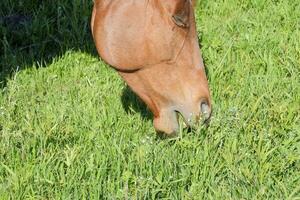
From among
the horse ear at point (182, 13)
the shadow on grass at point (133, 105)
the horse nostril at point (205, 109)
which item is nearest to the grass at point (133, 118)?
the shadow on grass at point (133, 105)

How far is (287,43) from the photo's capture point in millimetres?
4453

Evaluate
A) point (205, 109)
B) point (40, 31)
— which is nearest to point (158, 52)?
point (205, 109)

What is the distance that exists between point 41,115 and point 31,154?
509 mm

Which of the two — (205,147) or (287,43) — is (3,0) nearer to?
(287,43)

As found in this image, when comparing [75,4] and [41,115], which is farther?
[75,4]

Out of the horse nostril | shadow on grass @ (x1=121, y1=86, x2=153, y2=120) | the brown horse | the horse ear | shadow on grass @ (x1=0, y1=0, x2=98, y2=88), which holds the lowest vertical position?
shadow on grass @ (x1=0, y1=0, x2=98, y2=88)

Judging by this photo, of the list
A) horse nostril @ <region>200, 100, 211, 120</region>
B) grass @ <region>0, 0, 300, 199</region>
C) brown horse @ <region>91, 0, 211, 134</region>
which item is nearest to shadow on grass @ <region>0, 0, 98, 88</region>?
grass @ <region>0, 0, 300, 199</region>

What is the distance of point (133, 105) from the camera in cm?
363

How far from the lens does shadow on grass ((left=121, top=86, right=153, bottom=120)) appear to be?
3539mm

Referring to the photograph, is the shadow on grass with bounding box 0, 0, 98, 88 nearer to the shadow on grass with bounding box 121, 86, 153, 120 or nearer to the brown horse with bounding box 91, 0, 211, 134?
the shadow on grass with bounding box 121, 86, 153, 120

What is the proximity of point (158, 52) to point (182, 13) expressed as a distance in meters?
0.20

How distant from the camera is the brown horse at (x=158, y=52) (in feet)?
9.22

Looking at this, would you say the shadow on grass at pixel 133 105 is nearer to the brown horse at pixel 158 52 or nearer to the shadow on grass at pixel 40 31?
the brown horse at pixel 158 52

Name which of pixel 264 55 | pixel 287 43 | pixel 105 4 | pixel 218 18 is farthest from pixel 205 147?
pixel 218 18
